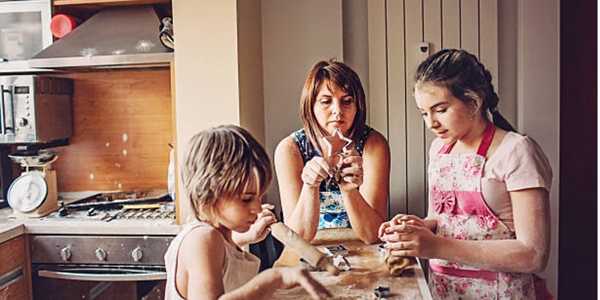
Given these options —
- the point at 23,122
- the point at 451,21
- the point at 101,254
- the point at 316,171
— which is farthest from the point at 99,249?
the point at 451,21

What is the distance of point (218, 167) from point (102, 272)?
1405mm

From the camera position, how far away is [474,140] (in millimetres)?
1416

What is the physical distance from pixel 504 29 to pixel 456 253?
61.5 inches

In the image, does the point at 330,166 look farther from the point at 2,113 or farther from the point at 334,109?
the point at 2,113

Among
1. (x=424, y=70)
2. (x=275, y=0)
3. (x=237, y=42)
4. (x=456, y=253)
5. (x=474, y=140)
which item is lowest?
(x=456, y=253)

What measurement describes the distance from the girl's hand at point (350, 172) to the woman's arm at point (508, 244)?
292 mm

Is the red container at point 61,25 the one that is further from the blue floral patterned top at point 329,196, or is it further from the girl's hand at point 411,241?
the girl's hand at point 411,241

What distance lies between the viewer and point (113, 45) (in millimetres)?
2336

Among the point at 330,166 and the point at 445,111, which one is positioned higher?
the point at 445,111

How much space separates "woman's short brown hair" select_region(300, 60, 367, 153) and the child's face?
0.72m

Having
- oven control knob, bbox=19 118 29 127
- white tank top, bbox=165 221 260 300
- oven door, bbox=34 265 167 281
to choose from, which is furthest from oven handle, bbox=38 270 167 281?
white tank top, bbox=165 221 260 300

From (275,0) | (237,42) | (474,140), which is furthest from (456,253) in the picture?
(275,0)

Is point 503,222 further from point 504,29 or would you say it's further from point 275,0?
point 275,0

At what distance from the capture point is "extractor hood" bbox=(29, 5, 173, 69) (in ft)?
7.52
